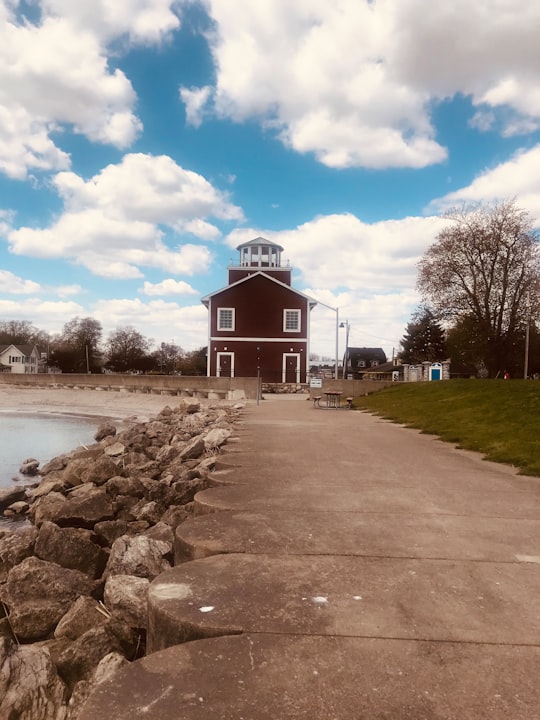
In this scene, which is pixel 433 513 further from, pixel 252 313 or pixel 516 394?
pixel 252 313

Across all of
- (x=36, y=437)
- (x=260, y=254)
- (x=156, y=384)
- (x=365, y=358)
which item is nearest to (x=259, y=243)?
(x=260, y=254)

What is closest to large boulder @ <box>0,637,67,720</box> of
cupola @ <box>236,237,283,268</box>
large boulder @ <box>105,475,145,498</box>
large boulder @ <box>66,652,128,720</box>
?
large boulder @ <box>66,652,128,720</box>

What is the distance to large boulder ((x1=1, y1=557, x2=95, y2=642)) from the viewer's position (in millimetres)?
5074

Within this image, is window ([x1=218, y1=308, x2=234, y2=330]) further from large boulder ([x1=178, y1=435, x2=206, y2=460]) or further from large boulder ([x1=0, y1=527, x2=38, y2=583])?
large boulder ([x1=0, y1=527, x2=38, y2=583])

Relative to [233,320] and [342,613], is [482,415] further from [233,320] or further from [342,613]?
[233,320]

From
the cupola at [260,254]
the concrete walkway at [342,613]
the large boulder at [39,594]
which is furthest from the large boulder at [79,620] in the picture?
the cupola at [260,254]

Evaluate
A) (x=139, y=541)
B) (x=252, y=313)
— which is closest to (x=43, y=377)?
(x=252, y=313)

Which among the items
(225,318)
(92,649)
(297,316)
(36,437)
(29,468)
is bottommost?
(36,437)

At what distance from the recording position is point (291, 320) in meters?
48.2

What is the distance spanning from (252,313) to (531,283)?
21.4 meters

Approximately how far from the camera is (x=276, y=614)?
338 cm

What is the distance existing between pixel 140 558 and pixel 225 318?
4306 cm

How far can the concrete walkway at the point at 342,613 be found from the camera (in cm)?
260

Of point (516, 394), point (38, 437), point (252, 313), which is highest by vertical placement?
point (252, 313)
